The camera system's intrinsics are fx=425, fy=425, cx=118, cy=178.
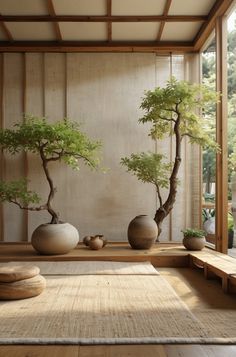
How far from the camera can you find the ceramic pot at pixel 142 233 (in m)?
5.21

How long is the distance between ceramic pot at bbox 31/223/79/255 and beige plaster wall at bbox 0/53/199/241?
5.03 feet

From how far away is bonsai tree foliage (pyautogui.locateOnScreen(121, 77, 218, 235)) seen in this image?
5332 mm

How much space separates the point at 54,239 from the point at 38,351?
9.22 ft

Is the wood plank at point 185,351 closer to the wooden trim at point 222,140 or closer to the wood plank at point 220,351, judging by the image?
the wood plank at point 220,351

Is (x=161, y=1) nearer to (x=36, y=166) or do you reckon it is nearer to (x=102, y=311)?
(x=36, y=166)

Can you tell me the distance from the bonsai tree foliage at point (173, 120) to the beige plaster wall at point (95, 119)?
73 centimetres

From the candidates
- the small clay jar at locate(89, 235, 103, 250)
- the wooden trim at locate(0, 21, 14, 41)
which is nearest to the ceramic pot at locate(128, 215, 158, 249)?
the small clay jar at locate(89, 235, 103, 250)

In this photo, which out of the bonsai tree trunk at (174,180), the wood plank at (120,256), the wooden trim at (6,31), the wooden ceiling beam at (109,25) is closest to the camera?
the wood plank at (120,256)

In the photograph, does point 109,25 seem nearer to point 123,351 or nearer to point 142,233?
point 142,233

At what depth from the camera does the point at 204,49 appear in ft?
21.3

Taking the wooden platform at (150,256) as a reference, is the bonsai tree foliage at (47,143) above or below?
above

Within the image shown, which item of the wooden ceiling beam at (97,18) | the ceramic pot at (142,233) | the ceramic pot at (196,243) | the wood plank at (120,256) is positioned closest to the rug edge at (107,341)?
the wood plank at (120,256)

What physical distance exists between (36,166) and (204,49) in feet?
10.3

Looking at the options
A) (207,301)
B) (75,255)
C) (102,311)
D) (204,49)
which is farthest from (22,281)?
(204,49)
